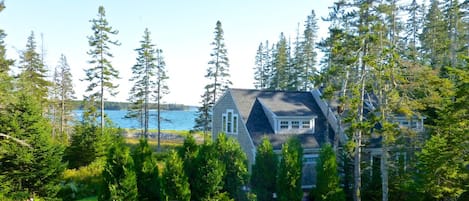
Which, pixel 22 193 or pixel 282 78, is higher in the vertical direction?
pixel 282 78

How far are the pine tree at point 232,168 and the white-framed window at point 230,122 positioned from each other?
685 cm

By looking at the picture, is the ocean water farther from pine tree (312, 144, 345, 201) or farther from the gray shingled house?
pine tree (312, 144, 345, 201)

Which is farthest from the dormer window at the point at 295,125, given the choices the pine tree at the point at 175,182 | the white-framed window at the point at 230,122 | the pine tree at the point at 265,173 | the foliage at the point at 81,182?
the foliage at the point at 81,182

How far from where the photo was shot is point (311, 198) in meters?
18.1

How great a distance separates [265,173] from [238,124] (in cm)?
592

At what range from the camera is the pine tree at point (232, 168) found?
1534 centimetres

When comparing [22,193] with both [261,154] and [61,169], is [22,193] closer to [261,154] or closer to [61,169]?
[61,169]

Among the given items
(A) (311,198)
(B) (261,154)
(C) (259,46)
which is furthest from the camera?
(C) (259,46)

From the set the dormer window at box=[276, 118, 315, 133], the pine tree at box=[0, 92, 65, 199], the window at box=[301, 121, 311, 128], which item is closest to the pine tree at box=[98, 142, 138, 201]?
the pine tree at box=[0, 92, 65, 199]

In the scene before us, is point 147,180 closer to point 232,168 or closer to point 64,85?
point 232,168

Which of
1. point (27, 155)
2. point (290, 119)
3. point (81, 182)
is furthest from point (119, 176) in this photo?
point (290, 119)

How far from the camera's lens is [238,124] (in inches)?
874

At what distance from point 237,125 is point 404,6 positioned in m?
11.3

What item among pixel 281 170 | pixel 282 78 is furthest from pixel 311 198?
pixel 282 78
